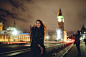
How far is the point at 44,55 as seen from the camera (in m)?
3.29

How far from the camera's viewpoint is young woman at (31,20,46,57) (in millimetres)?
3264

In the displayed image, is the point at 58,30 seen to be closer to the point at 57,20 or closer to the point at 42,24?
the point at 57,20

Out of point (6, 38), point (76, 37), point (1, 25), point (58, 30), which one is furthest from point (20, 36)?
point (76, 37)

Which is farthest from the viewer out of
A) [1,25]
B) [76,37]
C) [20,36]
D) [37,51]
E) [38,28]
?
[1,25]

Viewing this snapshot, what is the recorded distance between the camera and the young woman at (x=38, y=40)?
3.26m

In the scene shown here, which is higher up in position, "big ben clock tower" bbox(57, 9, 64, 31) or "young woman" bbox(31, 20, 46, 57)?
"big ben clock tower" bbox(57, 9, 64, 31)

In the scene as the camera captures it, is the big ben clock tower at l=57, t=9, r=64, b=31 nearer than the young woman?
No

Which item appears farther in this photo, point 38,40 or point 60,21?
point 60,21

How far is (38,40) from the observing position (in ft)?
11.0

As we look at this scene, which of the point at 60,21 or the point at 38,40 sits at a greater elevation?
the point at 60,21

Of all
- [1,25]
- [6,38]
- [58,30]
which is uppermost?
[1,25]

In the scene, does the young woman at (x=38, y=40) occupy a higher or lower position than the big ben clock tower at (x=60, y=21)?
lower

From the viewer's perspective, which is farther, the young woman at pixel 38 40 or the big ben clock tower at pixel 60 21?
the big ben clock tower at pixel 60 21

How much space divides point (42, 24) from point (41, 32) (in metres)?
0.30
